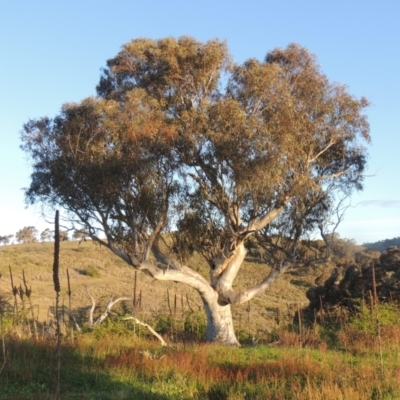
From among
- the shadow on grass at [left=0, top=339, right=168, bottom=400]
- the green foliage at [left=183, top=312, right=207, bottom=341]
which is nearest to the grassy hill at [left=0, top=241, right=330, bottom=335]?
the green foliage at [left=183, top=312, right=207, bottom=341]

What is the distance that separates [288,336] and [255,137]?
560cm

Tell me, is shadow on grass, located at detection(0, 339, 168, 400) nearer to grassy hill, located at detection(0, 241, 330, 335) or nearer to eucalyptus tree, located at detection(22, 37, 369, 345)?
eucalyptus tree, located at detection(22, 37, 369, 345)

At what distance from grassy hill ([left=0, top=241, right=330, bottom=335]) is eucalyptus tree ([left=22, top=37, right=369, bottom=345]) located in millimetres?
6110

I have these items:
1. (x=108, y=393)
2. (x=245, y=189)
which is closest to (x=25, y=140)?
(x=245, y=189)

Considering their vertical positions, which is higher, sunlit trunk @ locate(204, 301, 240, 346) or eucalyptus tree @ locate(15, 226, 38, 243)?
eucalyptus tree @ locate(15, 226, 38, 243)

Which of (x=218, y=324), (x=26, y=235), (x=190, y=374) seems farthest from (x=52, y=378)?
(x=26, y=235)

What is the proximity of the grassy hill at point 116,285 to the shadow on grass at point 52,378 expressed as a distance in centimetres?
1320

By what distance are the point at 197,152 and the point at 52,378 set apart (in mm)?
9356

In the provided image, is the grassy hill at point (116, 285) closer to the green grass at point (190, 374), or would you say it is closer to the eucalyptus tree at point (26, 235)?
the green grass at point (190, 374)

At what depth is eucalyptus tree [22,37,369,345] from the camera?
58.3 feet

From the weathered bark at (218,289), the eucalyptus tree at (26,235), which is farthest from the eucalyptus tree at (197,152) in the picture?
the eucalyptus tree at (26,235)

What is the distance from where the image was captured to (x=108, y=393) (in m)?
9.73

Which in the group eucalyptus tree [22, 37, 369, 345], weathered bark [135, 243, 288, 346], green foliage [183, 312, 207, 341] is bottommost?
green foliage [183, 312, 207, 341]

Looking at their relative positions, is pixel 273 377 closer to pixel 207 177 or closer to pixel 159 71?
pixel 207 177
